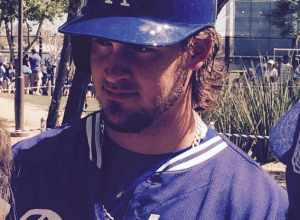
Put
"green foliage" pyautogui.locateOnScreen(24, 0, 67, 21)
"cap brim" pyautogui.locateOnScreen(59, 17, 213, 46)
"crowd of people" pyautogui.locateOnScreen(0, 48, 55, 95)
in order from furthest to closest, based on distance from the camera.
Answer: "green foliage" pyautogui.locateOnScreen(24, 0, 67, 21)
"crowd of people" pyautogui.locateOnScreen(0, 48, 55, 95)
"cap brim" pyautogui.locateOnScreen(59, 17, 213, 46)

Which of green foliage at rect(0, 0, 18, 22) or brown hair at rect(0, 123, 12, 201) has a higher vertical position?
green foliage at rect(0, 0, 18, 22)

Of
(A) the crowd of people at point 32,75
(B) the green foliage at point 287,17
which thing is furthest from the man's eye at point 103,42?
(B) the green foliage at point 287,17

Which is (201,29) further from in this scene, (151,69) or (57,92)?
(57,92)

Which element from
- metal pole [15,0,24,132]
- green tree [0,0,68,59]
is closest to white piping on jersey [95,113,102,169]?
metal pole [15,0,24,132]

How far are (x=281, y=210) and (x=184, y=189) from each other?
0.90ft

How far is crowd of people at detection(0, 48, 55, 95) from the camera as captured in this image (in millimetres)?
21219

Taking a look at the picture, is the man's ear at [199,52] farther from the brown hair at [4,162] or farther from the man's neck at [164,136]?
the brown hair at [4,162]

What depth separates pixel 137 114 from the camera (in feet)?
6.56

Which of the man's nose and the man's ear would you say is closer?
the man's nose

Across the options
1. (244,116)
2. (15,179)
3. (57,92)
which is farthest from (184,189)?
(244,116)

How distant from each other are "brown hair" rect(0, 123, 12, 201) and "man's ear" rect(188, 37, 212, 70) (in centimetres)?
59

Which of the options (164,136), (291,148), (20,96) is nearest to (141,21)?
(164,136)

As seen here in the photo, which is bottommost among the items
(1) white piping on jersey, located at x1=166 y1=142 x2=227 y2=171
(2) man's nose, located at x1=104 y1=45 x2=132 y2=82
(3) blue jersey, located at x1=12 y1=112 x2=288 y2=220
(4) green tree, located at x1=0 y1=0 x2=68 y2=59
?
(3) blue jersey, located at x1=12 y1=112 x2=288 y2=220

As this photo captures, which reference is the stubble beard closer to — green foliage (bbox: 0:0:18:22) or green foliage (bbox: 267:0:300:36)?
green foliage (bbox: 0:0:18:22)
